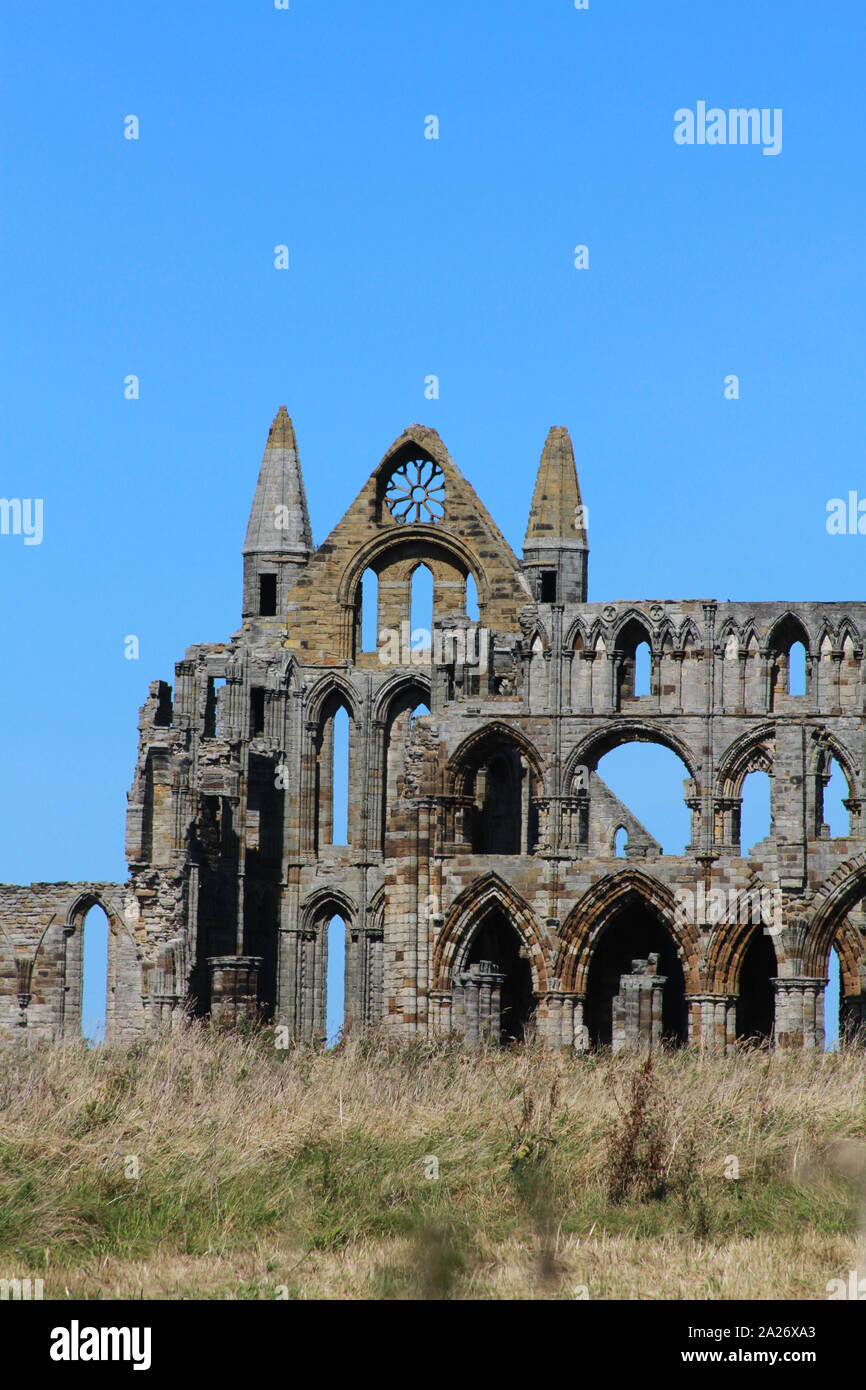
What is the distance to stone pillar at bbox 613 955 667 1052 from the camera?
3878 centimetres

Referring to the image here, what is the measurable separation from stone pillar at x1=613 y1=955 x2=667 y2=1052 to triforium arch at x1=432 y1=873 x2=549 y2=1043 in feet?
6.74

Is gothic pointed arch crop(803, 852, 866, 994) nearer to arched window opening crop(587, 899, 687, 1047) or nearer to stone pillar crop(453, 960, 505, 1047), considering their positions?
arched window opening crop(587, 899, 687, 1047)

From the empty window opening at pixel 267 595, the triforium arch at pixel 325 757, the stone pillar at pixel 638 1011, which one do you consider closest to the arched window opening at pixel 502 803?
the triforium arch at pixel 325 757

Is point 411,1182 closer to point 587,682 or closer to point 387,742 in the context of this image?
point 587,682

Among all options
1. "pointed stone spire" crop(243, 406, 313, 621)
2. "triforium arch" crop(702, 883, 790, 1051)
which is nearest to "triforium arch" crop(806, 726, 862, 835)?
"triforium arch" crop(702, 883, 790, 1051)

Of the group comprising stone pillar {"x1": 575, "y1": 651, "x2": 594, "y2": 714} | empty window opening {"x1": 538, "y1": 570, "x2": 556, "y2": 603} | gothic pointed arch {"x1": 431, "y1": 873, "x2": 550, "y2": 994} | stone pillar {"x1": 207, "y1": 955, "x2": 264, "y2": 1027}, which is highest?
empty window opening {"x1": 538, "y1": 570, "x2": 556, "y2": 603}

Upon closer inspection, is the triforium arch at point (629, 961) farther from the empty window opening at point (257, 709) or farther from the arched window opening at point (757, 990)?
the empty window opening at point (257, 709)

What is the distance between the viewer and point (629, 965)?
150 feet

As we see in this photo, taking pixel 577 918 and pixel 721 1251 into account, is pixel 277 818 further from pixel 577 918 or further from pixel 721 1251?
pixel 721 1251

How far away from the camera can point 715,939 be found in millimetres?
42781

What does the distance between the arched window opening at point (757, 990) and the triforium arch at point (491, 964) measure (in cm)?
363

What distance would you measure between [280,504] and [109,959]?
11421 millimetres
